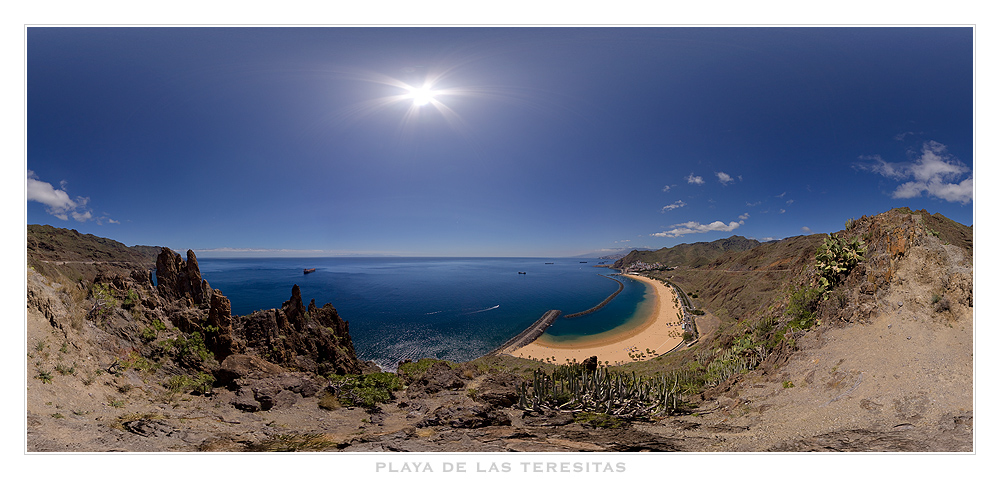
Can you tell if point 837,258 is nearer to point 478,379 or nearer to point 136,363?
point 478,379

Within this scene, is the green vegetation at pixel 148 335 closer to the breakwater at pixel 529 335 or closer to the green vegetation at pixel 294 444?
the green vegetation at pixel 294 444

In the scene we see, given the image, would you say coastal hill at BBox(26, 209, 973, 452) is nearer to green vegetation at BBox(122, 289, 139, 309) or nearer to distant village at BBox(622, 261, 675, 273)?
green vegetation at BBox(122, 289, 139, 309)

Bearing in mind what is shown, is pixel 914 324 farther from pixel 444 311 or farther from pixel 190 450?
pixel 444 311

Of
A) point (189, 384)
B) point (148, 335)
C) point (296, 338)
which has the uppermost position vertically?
point (148, 335)

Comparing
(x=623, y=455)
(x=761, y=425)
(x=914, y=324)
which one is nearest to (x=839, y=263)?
(x=914, y=324)

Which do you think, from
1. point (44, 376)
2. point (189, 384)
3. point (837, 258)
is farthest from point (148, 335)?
point (837, 258)

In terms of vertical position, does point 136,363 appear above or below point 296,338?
above
